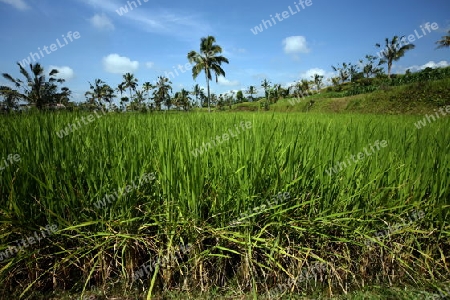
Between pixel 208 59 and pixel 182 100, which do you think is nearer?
pixel 208 59

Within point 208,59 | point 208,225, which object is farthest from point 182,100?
point 208,225

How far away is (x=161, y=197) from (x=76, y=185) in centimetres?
53

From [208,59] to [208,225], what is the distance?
38739mm

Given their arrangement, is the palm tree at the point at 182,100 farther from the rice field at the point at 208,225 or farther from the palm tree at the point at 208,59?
the rice field at the point at 208,225

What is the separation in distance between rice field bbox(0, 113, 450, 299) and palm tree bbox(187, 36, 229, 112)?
123 feet

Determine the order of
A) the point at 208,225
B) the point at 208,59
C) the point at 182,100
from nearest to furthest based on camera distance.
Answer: the point at 208,225 < the point at 208,59 < the point at 182,100

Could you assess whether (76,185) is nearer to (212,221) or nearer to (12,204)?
(12,204)

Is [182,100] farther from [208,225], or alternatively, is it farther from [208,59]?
[208,225]

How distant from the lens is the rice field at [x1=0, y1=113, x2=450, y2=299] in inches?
51.1

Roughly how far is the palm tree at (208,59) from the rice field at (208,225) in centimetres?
3750

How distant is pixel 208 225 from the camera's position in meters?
1.33

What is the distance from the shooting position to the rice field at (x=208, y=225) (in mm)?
1297

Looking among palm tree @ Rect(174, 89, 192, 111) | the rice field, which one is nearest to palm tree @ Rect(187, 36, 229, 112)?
palm tree @ Rect(174, 89, 192, 111)

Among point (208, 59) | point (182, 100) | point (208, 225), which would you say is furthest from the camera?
point (182, 100)
